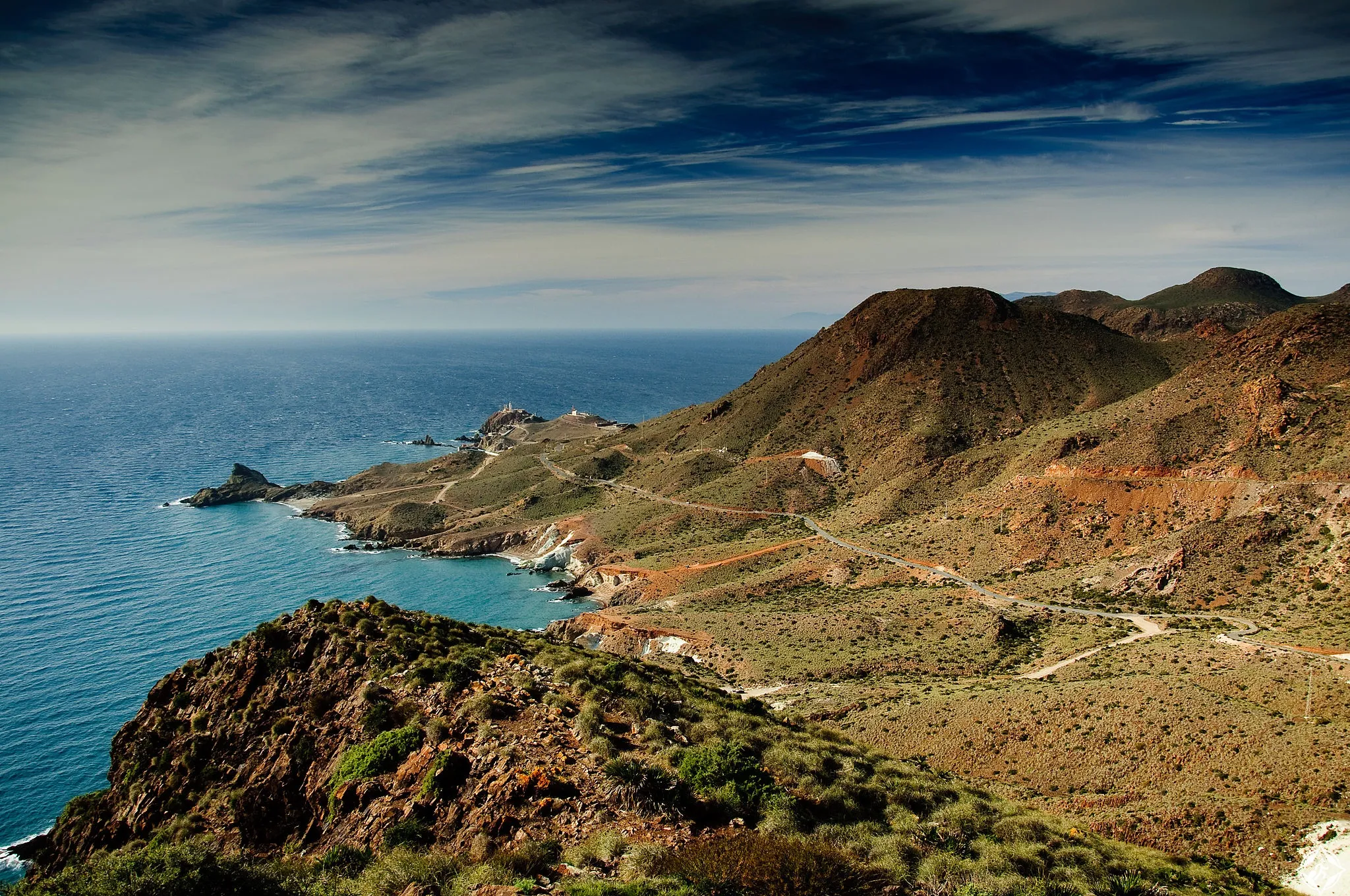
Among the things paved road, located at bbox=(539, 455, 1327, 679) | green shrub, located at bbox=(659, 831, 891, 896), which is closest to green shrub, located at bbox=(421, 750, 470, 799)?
green shrub, located at bbox=(659, 831, 891, 896)

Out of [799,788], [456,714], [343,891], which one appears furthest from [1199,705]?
[343,891]

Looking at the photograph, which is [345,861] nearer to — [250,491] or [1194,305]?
[250,491]

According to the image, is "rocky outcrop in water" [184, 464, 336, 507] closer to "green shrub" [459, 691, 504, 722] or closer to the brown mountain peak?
"green shrub" [459, 691, 504, 722]

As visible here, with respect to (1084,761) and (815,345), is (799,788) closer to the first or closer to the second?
(1084,761)

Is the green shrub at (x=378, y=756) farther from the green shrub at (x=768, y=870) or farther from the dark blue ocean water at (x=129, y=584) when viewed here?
the dark blue ocean water at (x=129, y=584)

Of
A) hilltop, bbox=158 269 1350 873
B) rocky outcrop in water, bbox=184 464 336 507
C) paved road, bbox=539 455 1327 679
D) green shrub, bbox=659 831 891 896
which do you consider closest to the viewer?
green shrub, bbox=659 831 891 896

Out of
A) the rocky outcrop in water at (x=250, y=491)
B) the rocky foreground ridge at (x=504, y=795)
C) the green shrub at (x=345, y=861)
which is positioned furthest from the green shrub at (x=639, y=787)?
the rocky outcrop in water at (x=250, y=491)
